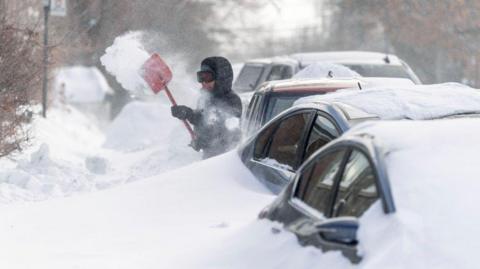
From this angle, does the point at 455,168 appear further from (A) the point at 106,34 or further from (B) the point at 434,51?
(B) the point at 434,51

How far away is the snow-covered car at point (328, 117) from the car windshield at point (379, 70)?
7.99m

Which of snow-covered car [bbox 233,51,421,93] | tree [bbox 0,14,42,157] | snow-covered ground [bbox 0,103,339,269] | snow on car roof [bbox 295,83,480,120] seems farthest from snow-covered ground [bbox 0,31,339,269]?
snow-covered car [bbox 233,51,421,93]

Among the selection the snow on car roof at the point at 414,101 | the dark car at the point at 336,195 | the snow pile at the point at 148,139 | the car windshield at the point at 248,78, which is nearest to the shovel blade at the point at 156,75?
the snow pile at the point at 148,139

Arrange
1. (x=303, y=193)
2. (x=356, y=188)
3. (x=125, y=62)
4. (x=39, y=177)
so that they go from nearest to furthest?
(x=356, y=188)
(x=303, y=193)
(x=125, y=62)
(x=39, y=177)

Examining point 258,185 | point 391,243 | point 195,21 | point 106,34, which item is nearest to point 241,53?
point 195,21

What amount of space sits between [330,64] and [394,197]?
10.5m

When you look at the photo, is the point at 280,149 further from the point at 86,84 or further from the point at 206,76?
the point at 86,84

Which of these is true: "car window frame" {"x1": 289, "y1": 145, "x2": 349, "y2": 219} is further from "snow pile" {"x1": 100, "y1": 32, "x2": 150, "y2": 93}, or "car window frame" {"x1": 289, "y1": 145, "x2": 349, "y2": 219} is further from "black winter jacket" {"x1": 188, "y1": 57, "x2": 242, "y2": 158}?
"snow pile" {"x1": 100, "y1": 32, "x2": 150, "y2": 93}

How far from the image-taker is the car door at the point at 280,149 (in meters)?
9.17

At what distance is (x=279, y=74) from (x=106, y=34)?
10269 mm

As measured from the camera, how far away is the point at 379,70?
1797 centimetres

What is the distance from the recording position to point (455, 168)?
20.3 feet

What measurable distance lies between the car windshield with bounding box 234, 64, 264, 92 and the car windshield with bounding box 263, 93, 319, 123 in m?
7.81

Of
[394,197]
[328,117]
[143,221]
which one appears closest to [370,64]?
[328,117]
